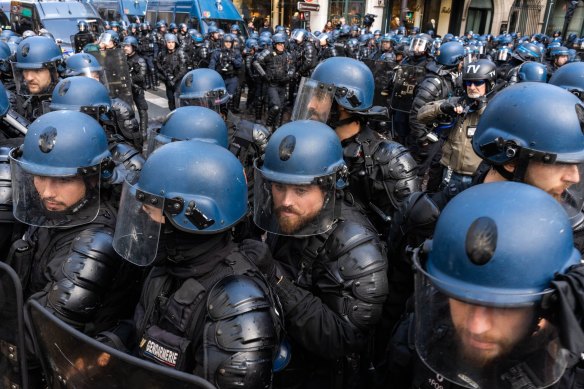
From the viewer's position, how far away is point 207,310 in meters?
1.64

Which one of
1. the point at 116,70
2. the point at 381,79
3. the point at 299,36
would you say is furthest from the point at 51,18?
the point at 381,79

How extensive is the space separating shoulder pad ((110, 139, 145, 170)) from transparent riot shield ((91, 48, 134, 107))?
3.75 m

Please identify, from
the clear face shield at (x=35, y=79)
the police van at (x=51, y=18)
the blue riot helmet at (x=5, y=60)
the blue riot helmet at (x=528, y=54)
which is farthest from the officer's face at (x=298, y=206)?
the police van at (x=51, y=18)

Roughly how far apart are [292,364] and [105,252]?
1017 mm

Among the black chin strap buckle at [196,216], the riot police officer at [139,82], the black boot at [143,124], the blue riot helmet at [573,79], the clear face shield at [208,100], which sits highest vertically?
the blue riot helmet at [573,79]

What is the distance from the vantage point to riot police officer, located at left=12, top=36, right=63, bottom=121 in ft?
16.5

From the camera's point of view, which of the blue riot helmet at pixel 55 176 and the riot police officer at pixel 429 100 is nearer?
the blue riot helmet at pixel 55 176

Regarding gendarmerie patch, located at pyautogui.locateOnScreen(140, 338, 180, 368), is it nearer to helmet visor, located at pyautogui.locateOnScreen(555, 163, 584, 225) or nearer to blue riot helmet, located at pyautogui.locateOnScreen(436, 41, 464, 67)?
helmet visor, located at pyautogui.locateOnScreen(555, 163, 584, 225)

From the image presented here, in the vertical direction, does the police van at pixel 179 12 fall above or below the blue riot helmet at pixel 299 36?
above

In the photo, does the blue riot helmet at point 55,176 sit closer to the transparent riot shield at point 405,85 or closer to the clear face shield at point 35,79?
the clear face shield at point 35,79

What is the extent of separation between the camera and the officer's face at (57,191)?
2.39 m

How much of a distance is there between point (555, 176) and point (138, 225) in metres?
1.82

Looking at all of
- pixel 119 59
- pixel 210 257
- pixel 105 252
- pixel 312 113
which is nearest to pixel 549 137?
pixel 210 257

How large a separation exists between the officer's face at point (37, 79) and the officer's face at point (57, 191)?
3.26 meters
